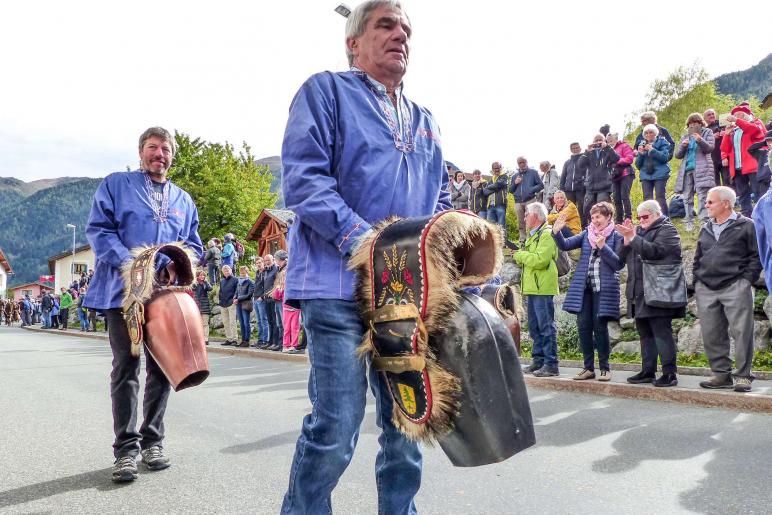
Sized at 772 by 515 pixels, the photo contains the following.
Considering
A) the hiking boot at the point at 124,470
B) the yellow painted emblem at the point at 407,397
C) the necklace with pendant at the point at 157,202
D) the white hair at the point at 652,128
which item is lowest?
the hiking boot at the point at 124,470

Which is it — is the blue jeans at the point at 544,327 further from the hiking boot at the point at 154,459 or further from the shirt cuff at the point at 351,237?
the shirt cuff at the point at 351,237

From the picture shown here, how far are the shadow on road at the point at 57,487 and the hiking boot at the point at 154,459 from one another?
0.22 m

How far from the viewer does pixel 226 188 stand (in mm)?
42531

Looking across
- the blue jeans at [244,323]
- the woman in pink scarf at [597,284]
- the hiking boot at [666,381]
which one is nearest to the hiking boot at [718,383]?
the hiking boot at [666,381]

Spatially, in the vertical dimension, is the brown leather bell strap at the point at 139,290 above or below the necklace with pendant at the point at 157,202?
below

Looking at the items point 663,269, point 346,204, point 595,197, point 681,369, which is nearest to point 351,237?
point 346,204

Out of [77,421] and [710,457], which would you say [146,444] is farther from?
[710,457]

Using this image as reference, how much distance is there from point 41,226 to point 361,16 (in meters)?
205

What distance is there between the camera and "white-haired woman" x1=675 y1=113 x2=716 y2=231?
1182 cm

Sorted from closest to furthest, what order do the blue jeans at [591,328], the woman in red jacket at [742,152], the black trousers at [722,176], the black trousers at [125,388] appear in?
the black trousers at [125,388] → the blue jeans at [591,328] → the woman in red jacket at [742,152] → the black trousers at [722,176]

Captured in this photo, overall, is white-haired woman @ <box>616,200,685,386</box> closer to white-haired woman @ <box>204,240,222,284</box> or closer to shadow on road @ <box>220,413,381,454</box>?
shadow on road @ <box>220,413,381,454</box>

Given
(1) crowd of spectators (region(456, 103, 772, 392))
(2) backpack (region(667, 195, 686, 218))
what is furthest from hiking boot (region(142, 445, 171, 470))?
(2) backpack (region(667, 195, 686, 218))

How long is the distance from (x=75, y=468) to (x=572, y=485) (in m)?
3.06

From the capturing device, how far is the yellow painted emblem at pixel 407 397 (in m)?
1.78
